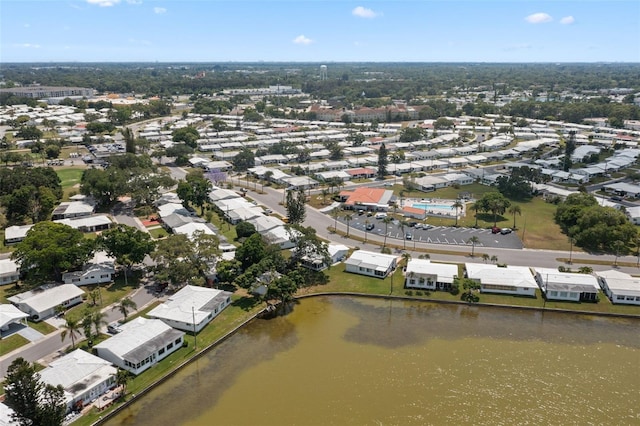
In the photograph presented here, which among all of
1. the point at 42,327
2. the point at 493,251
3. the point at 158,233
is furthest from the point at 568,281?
the point at 42,327

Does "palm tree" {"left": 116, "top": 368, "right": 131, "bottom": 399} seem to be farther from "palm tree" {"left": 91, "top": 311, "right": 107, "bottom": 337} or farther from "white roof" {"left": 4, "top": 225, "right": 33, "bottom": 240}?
"white roof" {"left": 4, "top": 225, "right": 33, "bottom": 240}

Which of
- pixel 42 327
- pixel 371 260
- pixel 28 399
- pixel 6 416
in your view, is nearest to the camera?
pixel 28 399

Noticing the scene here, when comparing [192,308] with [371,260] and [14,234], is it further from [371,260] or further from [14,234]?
[14,234]

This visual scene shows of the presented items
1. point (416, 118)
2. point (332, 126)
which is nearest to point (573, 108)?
point (416, 118)

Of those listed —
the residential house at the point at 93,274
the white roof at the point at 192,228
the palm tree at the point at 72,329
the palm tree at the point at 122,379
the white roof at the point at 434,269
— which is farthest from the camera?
the white roof at the point at 192,228

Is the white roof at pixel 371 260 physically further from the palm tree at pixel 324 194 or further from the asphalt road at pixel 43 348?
the asphalt road at pixel 43 348

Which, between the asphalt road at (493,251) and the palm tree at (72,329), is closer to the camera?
the palm tree at (72,329)

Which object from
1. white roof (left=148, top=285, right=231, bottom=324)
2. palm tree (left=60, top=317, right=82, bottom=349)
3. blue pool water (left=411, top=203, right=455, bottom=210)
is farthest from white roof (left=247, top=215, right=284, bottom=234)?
palm tree (left=60, top=317, right=82, bottom=349)

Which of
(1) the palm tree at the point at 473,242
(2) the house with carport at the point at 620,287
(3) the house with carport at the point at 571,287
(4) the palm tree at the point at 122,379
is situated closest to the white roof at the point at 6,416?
(4) the palm tree at the point at 122,379
